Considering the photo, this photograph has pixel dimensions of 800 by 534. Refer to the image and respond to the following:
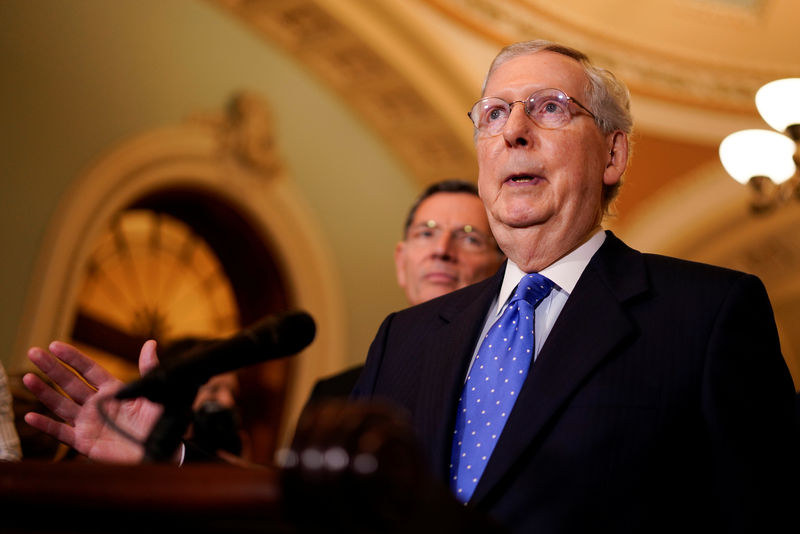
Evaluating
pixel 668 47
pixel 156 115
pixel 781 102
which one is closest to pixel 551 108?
pixel 781 102

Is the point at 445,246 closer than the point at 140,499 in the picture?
No

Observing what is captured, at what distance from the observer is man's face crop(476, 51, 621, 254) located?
1.88 m

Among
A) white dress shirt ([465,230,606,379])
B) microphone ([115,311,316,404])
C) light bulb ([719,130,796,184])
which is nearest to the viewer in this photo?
microphone ([115,311,316,404])

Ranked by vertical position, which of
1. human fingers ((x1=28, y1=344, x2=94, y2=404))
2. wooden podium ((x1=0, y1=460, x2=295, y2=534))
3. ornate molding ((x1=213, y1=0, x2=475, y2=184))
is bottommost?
wooden podium ((x1=0, y1=460, x2=295, y2=534))

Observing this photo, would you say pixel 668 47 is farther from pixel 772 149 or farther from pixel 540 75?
pixel 540 75

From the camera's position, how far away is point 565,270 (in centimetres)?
182

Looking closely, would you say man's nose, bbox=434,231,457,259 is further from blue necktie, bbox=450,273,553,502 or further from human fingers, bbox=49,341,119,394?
human fingers, bbox=49,341,119,394

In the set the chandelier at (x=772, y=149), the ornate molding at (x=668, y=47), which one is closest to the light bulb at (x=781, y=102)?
the chandelier at (x=772, y=149)

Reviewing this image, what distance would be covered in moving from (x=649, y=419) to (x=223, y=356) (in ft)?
2.28

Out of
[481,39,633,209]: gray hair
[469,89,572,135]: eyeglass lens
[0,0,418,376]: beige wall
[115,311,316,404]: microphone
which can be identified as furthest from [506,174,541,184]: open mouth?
[0,0,418,376]: beige wall

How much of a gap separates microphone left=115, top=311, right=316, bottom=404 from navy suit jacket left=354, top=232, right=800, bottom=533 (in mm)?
395

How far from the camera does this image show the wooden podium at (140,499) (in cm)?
91

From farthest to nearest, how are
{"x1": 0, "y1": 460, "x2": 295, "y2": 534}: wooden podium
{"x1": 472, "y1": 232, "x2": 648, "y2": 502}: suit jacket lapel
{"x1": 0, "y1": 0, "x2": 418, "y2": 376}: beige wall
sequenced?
{"x1": 0, "y1": 0, "x2": 418, "y2": 376}: beige wall
{"x1": 472, "y1": 232, "x2": 648, "y2": 502}: suit jacket lapel
{"x1": 0, "y1": 460, "x2": 295, "y2": 534}: wooden podium

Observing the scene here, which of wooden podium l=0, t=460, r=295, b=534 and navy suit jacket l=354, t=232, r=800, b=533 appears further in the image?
navy suit jacket l=354, t=232, r=800, b=533
